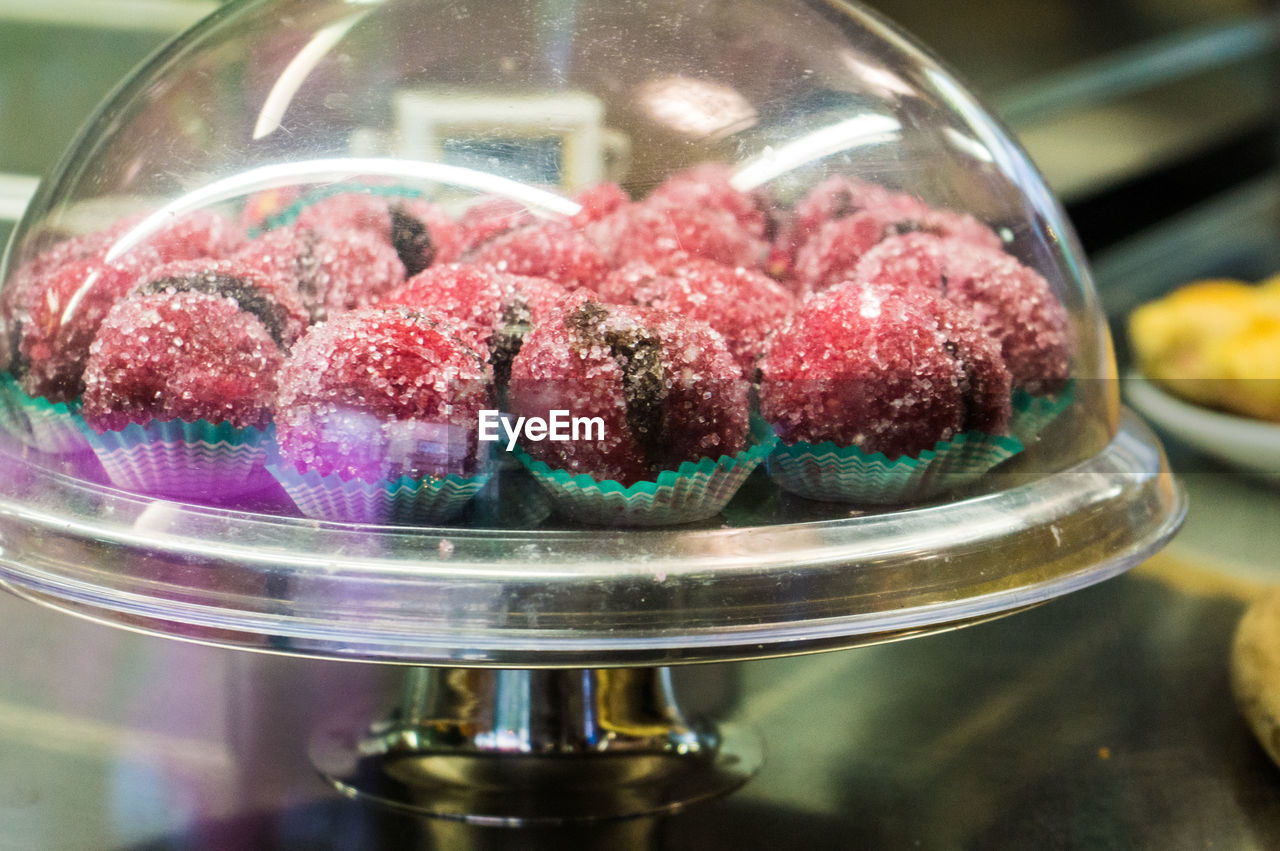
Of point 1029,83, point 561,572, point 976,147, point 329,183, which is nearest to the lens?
point 561,572

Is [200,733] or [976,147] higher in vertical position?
[976,147]

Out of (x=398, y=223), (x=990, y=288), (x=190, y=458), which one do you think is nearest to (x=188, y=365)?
(x=190, y=458)

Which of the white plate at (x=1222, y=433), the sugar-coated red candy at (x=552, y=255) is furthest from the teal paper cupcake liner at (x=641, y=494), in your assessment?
the white plate at (x=1222, y=433)

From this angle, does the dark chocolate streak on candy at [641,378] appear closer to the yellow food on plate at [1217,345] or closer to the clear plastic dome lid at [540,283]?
the clear plastic dome lid at [540,283]

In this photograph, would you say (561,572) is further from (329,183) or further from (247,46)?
(247,46)

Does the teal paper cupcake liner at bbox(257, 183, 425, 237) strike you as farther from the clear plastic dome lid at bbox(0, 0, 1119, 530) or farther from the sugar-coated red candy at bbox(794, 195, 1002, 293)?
the sugar-coated red candy at bbox(794, 195, 1002, 293)

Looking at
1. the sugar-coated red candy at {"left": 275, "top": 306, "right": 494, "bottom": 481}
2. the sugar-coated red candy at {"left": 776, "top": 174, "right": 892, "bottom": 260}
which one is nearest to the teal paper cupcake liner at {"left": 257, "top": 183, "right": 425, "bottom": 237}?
the sugar-coated red candy at {"left": 275, "top": 306, "right": 494, "bottom": 481}

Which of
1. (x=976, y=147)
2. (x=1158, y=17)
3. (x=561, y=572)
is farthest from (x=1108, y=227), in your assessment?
(x=561, y=572)
